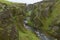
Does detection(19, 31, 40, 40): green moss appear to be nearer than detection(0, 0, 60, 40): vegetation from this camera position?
No

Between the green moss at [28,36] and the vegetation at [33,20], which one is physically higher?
the vegetation at [33,20]

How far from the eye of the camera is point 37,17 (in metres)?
45.0

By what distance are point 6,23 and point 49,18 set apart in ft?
51.2

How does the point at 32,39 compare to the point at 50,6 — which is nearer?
the point at 32,39

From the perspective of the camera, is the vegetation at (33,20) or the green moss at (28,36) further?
the green moss at (28,36)

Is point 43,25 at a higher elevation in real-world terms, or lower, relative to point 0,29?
lower

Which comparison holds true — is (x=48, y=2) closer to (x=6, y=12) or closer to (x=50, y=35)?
(x=50, y=35)

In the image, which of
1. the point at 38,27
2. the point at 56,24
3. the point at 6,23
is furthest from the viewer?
the point at 38,27

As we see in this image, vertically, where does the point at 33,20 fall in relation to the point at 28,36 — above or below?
above

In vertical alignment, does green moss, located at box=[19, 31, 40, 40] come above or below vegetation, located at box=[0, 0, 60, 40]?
below

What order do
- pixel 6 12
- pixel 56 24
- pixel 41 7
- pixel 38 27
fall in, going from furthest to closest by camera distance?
1. pixel 41 7
2. pixel 38 27
3. pixel 56 24
4. pixel 6 12

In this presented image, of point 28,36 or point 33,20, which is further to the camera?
point 33,20

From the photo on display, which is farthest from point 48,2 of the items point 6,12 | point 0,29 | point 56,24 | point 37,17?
point 0,29

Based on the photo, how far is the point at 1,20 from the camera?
3019cm
